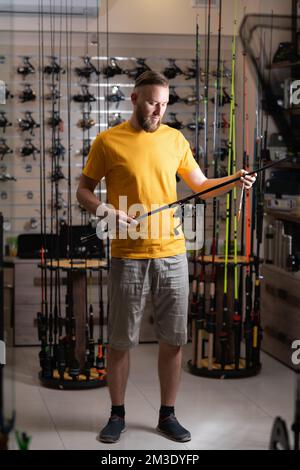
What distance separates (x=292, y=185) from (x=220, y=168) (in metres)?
0.62

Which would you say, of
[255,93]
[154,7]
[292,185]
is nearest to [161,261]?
[292,185]

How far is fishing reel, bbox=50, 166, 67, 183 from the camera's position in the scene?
571 centimetres

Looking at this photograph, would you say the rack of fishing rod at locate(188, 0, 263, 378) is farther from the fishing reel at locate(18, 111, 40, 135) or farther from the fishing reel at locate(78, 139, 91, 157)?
the fishing reel at locate(18, 111, 40, 135)

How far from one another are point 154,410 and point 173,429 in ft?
1.63

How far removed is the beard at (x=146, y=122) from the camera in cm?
356

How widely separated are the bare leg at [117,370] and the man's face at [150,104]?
0.96 metres

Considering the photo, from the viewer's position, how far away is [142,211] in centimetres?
356

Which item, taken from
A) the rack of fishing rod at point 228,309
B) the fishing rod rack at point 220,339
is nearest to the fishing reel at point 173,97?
the rack of fishing rod at point 228,309

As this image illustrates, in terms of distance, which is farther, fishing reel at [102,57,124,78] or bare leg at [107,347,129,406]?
fishing reel at [102,57,124,78]

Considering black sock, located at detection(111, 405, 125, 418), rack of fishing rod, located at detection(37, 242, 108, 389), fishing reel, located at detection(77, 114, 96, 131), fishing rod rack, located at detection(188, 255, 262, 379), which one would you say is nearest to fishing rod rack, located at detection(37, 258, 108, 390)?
rack of fishing rod, located at detection(37, 242, 108, 389)

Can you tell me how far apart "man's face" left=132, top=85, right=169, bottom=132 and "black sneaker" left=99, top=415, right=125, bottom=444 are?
1.26m

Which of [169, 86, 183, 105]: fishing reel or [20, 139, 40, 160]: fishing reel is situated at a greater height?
[169, 86, 183, 105]: fishing reel

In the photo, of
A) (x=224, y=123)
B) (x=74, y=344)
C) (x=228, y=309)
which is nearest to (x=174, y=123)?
(x=224, y=123)

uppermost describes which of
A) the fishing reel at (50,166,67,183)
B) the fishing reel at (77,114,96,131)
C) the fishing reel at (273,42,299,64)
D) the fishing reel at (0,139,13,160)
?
the fishing reel at (273,42,299,64)
